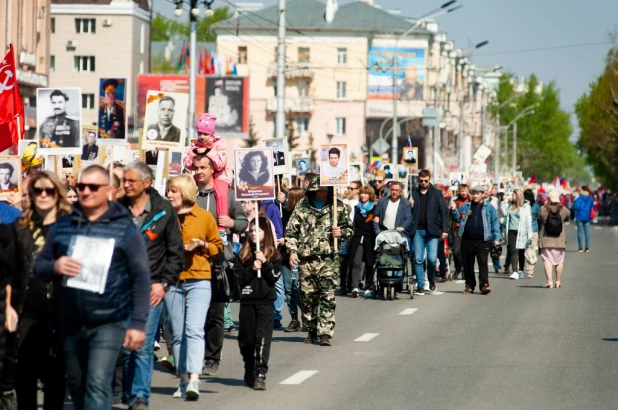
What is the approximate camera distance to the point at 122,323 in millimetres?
7359

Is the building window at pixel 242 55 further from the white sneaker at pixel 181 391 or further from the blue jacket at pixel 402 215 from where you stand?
the white sneaker at pixel 181 391

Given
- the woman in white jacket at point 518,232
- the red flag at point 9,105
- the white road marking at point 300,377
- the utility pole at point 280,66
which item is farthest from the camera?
the utility pole at point 280,66

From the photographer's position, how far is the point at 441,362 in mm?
12336

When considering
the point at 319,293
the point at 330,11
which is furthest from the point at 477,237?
the point at 330,11

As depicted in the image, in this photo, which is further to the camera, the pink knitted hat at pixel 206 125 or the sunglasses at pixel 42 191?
the pink knitted hat at pixel 206 125

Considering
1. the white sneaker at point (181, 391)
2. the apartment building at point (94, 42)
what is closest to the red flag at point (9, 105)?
the white sneaker at point (181, 391)

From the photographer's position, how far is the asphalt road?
10.0 metres

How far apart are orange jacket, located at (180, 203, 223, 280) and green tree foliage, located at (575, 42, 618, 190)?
7128 centimetres

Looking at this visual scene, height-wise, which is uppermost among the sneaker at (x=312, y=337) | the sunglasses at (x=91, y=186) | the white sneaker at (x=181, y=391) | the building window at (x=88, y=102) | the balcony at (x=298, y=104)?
the balcony at (x=298, y=104)

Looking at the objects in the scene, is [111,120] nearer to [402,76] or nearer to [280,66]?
[280,66]

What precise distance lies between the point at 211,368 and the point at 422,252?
1017 centimetres

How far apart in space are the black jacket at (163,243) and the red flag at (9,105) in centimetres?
692

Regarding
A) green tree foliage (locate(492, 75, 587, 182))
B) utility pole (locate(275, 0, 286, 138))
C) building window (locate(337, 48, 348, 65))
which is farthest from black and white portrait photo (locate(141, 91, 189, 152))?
green tree foliage (locate(492, 75, 587, 182))

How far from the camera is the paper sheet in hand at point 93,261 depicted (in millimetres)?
7152
